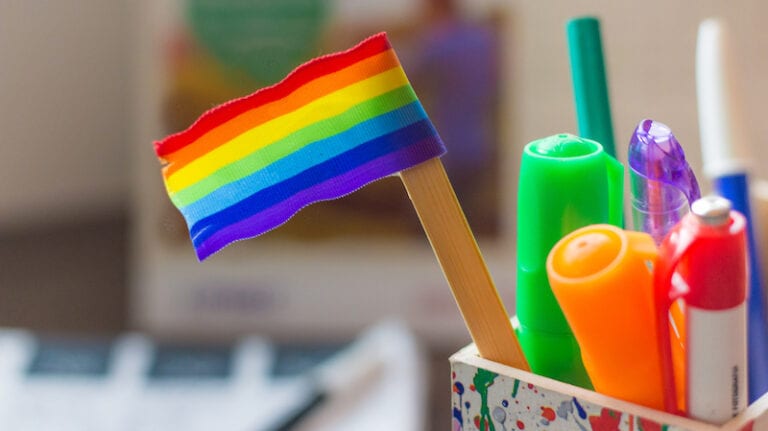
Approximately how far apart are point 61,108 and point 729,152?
1135mm

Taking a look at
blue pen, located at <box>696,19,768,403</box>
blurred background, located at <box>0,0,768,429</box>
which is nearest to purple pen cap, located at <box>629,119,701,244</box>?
blue pen, located at <box>696,19,768,403</box>

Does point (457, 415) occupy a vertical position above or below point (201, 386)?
above

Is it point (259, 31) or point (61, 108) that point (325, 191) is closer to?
point (259, 31)

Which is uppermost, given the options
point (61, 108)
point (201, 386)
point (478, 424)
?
point (61, 108)

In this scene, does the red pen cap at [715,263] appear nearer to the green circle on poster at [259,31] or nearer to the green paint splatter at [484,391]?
the green paint splatter at [484,391]

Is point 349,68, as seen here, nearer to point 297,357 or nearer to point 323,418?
point 323,418

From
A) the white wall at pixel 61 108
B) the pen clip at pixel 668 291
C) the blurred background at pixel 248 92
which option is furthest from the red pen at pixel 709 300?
the white wall at pixel 61 108

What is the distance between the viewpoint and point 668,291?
0.78 feet

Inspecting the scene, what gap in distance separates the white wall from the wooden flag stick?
3.51ft

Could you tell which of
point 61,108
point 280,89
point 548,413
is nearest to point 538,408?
point 548,413

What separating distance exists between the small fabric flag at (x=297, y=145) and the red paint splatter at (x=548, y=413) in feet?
0.24

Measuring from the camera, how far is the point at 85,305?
A: 120 cm

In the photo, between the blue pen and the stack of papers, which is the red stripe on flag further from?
the stack of papers

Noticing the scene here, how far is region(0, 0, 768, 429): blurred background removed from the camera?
1.01 m
